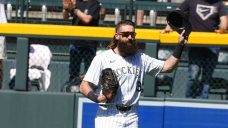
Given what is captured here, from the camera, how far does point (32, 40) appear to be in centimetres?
774

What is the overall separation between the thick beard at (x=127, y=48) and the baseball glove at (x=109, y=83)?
20 cm

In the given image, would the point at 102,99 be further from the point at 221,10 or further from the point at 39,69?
the point at 221,10

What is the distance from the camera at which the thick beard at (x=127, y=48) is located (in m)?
5.53

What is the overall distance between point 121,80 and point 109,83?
23 centimetres

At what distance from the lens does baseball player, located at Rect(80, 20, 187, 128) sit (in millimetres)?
5539

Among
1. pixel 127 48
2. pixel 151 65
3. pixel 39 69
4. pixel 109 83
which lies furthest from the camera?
pixel 39 69

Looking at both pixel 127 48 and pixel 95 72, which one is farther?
pixel 95 72

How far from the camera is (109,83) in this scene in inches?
212

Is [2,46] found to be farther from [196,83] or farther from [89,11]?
[196,83]

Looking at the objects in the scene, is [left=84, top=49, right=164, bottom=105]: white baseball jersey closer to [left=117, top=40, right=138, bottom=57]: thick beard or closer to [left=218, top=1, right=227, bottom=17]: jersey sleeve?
[left=117, top=40, right=138, bottom=57]: thick beard

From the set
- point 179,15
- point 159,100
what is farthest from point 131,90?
point 159,100

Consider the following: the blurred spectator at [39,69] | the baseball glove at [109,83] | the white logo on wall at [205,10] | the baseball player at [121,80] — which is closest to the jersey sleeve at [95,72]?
the baseball player at [121,80]

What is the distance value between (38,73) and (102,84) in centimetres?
248

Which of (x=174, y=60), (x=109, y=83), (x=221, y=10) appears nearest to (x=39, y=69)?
(x=221, y=10)
